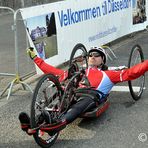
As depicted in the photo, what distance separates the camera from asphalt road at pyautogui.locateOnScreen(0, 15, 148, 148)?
4895 mm

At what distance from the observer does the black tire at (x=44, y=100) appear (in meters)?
4.54

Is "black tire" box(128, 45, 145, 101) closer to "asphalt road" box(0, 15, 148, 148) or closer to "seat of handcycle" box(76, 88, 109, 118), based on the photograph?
"asphalt road" box(0, 15, 148, 148)

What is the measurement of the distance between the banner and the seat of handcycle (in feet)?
6.51

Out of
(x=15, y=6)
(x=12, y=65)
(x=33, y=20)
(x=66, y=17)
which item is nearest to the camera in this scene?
(x=33, y=20)

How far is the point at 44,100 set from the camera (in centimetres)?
481

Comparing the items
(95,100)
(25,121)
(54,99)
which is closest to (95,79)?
(95,100)

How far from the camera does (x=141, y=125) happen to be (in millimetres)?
5391

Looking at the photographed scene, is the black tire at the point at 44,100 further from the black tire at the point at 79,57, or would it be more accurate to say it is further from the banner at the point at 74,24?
the banner at the point at 74,24

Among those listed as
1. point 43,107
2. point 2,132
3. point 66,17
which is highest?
point 66,17

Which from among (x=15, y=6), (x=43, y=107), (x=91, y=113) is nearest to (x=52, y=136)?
(x=43, y=107)

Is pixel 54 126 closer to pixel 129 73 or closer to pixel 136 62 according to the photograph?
pixel 129 73

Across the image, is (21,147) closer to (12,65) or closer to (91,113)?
(91,113)

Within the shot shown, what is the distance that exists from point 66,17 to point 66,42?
1.69ft

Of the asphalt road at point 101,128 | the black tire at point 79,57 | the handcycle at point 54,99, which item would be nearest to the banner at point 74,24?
the black tire at point 79,57
